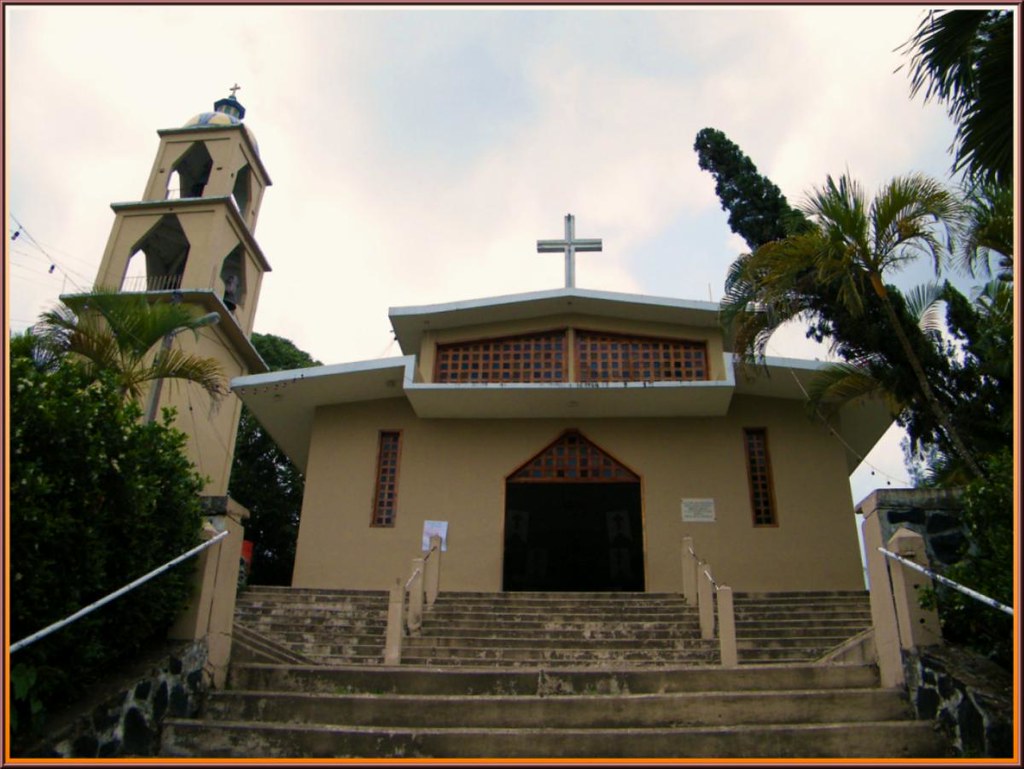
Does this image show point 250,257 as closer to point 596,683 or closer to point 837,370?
point 837,370

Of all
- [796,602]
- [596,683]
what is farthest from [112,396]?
[796,602]

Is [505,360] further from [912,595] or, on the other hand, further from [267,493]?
[267,493]

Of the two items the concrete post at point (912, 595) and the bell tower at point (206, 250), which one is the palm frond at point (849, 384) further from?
the bell tower at point (206, 250)

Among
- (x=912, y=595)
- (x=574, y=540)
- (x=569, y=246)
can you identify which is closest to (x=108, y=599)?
(x=912, y=595)

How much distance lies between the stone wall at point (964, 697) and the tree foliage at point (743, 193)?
1067 cm

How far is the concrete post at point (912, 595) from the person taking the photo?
503cm

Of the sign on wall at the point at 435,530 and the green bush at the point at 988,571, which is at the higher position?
the sign on wall at the point at 435,530

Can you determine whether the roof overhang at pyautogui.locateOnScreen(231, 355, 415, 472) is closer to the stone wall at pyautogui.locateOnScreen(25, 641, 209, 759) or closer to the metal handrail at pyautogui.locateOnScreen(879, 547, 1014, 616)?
the stone wall at pyautogui.locateOnScreen(25, 641, 209, 759)

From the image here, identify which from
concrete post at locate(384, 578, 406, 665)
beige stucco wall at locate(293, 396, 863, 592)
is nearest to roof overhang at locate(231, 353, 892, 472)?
beige stucco wall at locate(293, 396, 863, 592)

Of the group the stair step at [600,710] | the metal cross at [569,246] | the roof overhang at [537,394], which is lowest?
the stair step at [600,710]

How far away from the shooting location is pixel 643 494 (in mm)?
13828

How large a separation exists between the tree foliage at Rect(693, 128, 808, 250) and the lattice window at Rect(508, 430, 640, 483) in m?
5.28

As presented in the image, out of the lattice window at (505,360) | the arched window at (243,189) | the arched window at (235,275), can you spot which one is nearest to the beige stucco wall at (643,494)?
the lattice window at (505,360)

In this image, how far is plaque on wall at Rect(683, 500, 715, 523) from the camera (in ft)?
44.3
